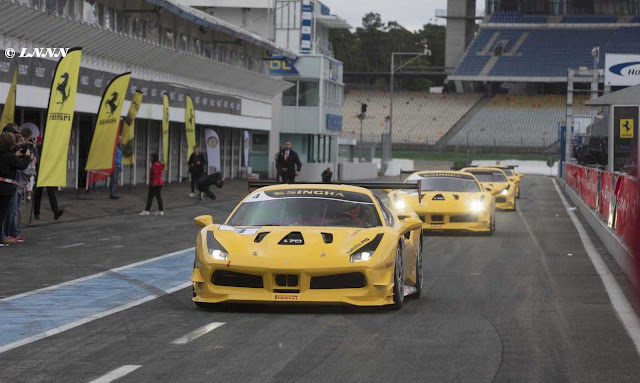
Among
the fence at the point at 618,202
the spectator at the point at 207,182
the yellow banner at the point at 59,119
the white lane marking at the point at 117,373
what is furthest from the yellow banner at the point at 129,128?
the white lane marking at the point at 117,373

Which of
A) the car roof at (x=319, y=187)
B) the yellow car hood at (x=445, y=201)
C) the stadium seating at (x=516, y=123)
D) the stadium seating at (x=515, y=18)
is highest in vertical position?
the stadium seating at (x=515, y=18)

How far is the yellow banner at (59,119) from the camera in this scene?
837 inches

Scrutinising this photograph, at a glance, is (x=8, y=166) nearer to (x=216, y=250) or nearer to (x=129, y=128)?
(x=216, y=250)

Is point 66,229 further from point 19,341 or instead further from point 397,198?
point 19,341

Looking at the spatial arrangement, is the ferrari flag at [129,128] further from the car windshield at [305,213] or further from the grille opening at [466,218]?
the car windshield at [305,213]

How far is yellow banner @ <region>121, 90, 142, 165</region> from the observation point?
110ft

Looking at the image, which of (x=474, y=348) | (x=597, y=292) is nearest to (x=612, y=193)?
(x=597, y=292)

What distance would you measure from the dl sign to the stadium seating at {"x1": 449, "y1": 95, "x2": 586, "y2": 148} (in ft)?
82.1

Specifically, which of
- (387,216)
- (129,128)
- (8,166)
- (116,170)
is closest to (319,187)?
(387,216)

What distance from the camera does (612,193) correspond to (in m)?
19.2

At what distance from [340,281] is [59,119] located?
41.2 feet

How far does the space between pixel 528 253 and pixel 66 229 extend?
900 centimetres

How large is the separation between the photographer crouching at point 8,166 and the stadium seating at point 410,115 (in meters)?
71.3

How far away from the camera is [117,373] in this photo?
7.10 m
